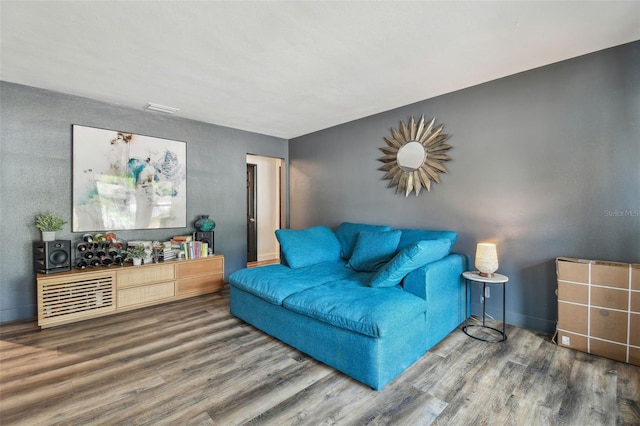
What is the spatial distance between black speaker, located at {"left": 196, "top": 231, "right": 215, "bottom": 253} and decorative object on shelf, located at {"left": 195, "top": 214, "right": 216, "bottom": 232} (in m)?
0.05

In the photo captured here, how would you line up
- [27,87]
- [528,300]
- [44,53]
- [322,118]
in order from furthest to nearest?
[322,118], [27,87], [528,300], [44,53]

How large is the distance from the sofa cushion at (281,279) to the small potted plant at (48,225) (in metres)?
1.90

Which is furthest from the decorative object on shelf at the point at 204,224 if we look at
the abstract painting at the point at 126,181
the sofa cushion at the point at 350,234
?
the sofa cushion at the point at 350,234

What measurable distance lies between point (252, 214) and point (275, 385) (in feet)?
15.0

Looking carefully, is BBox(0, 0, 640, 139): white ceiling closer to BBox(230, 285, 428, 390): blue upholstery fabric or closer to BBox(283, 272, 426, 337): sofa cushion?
BBox(283, 272, 426, 337): sofa cushion

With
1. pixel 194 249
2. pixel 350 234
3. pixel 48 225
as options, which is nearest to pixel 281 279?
pixel 350 234

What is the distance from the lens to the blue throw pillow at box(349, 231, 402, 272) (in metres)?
2.96

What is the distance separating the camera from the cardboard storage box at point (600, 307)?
2090 millimetres

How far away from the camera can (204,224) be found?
158 inches

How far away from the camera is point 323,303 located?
2.13 meters

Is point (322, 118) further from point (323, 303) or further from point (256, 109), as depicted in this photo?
point (323, 303)

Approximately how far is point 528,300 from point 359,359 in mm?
1908

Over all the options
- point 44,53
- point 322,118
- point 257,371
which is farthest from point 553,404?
point 44,53

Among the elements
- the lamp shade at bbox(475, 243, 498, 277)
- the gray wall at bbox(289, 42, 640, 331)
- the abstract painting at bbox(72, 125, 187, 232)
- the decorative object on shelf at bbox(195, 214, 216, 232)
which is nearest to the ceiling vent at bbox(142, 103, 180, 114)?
the abstract painting at bbox(72, 125, 187, 232)
